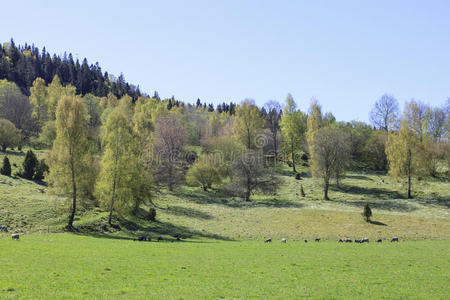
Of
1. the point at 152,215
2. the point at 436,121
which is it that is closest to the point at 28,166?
the point at 152,215

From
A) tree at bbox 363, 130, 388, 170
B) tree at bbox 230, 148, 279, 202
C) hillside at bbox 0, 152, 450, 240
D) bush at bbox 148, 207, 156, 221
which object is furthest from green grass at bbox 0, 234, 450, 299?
tree at bbox 363, 130, 388, 170

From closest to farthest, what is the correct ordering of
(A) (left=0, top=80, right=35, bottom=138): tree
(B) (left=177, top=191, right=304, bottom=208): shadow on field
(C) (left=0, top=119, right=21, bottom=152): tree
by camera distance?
(B) (left=177, top=191, right=304, bottom=208): shadow on field → (C) (left=0, top=119, right=21, bottom=152): tree → (A) (left=0, top=80, right=35, bottom=138): tree

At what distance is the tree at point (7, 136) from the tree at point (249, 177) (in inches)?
2225

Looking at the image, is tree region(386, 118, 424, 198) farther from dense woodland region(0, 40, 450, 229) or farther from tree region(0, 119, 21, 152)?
tree region(0, 119, 21, 152)

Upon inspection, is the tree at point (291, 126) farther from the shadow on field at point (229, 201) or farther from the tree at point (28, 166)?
the tree at point (28, 166)

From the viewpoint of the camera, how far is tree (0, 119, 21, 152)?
7475cm

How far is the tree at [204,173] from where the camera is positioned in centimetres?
7000

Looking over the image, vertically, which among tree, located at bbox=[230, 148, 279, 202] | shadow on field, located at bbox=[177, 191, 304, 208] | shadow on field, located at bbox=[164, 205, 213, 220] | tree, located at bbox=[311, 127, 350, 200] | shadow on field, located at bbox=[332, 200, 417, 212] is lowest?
shadow on field, located at bbox=[164, 205, 213, 220]

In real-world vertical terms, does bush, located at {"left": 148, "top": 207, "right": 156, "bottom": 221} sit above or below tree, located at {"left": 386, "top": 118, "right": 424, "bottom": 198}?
below

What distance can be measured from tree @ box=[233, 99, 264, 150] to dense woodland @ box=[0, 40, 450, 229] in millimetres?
241

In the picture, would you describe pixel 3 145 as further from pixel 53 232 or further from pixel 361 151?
pixel 361 151

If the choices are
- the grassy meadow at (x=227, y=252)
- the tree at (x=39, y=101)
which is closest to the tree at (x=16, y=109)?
the tree at (x=39, y=101)

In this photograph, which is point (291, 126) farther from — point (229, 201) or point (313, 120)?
point (229, 201)

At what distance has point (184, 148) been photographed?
8219 cm
